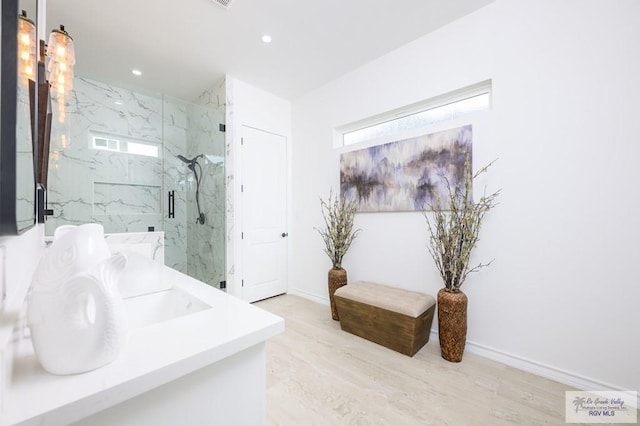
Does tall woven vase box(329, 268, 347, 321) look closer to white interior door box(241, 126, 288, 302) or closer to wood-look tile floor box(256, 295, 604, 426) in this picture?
wood-look tile floor box(256, 295, 604, 426)

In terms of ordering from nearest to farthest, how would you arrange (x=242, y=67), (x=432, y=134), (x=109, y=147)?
1. (x=432, y=134)
2. (x=242, y=67)
3. (x=109, y=147)

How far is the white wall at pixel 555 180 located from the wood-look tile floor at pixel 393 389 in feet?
1.05

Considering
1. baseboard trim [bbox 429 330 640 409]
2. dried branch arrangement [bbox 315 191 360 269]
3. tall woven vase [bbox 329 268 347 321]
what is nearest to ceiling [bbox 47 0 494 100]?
dried branch arrangement [bbox 315 191 360 269]

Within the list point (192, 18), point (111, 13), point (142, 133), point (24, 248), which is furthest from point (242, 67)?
point (24, 248)

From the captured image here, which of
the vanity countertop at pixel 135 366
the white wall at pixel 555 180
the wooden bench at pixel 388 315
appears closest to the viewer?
the vanity countertop at pixel 135 366

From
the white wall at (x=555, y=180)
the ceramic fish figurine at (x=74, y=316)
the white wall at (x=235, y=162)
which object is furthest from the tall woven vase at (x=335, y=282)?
the ceramic fish figurine at (x=74, y=316)

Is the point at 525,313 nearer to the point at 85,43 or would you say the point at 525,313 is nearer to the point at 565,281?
the point at 565,281

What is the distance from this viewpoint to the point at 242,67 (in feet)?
9.61

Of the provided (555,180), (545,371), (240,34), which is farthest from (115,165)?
(545,371)

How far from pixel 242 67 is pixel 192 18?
76 cm

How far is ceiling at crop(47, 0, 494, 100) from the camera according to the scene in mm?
2078

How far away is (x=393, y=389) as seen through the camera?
1.69 m

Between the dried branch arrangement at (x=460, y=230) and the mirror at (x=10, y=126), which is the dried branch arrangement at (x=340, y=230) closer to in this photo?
the dried branch arrangement at (x=460, y=230)

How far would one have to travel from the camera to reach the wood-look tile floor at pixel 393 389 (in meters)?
1.46
